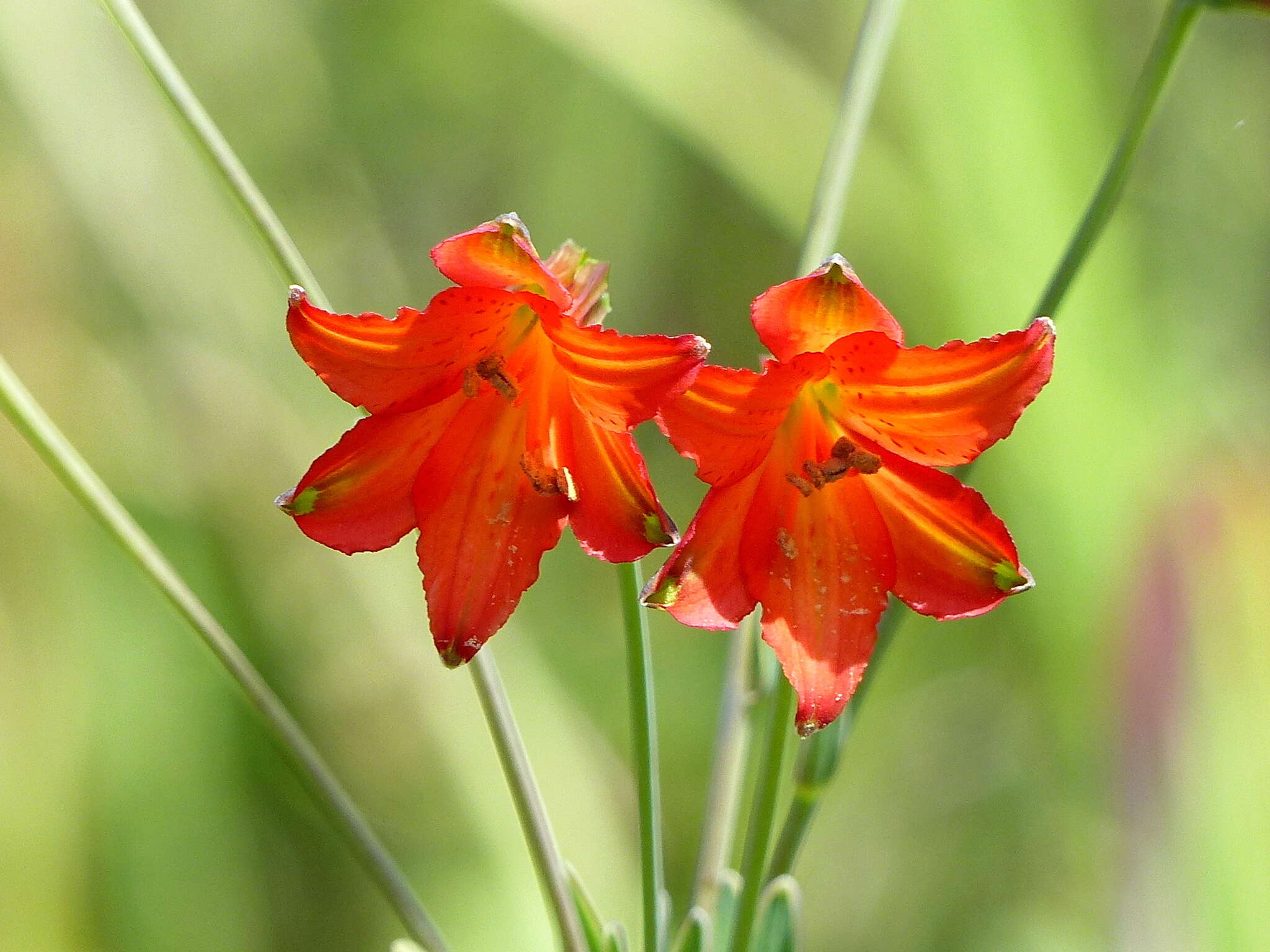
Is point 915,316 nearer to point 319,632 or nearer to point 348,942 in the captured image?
point 319,632

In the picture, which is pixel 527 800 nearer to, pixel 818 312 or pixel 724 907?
pixel 724 907

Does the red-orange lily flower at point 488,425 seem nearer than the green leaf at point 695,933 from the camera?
Yes

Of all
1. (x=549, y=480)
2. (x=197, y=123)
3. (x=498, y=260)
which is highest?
(x=197, y=123)

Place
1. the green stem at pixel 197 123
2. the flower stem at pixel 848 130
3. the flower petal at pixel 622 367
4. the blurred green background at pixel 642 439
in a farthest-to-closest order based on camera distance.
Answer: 1. the blurred green background at pixel 642 439
2. the flower stem at pixel 848 130
3. the green stem at pixel 197 123
4. the flower petal at pixel 622 367

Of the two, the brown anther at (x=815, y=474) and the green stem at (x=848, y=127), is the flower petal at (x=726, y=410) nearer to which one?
the brown anther at (x=815, y=474)

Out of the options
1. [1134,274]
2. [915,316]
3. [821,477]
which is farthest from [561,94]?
[821,477]

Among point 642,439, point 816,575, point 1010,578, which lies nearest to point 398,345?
point 816,575


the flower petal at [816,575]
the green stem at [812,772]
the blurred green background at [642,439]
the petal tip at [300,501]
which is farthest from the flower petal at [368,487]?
the blurred green background at [642,439]
